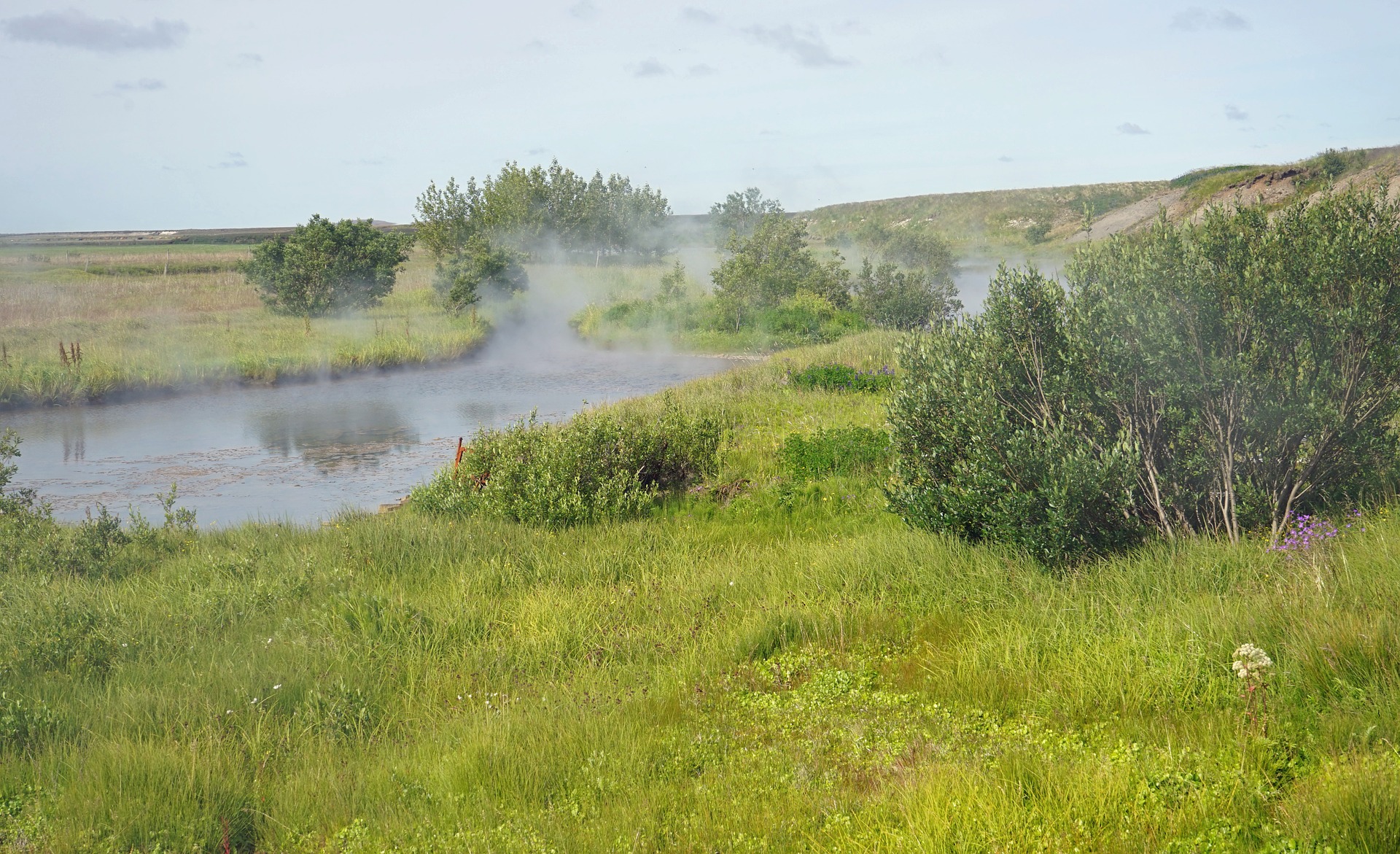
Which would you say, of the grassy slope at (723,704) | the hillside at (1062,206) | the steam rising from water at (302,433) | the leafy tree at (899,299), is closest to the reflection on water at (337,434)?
the steam rising from water at (302,433)

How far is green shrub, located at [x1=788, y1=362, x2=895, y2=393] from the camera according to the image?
1667 centimetres

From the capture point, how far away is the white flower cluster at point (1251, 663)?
384 centimetres

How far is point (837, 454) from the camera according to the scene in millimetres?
10727

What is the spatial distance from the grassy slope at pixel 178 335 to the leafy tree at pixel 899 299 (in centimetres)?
1482

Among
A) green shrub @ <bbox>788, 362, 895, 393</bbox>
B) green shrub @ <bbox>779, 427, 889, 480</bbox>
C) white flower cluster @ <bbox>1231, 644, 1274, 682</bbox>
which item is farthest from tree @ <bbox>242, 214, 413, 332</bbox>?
white flower cluster @ <bbox>1231, 644, 1274, 682</bbox>

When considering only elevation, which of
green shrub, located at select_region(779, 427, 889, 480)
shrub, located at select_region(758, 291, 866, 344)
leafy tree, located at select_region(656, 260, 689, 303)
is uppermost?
leafy tree, located at select_region(656, 260, 689, 303)

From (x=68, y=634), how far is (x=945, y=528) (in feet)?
20.6

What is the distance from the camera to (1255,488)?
6.06 meters

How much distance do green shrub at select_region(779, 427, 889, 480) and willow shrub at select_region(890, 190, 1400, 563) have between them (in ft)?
12.2

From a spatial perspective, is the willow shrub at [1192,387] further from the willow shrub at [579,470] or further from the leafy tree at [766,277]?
the leafy tree at [766,277]

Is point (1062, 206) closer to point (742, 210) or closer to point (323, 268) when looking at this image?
point (742, 210)

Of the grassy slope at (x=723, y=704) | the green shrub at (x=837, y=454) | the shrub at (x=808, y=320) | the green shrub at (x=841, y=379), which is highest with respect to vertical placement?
the shrub at (x=808, y=320)

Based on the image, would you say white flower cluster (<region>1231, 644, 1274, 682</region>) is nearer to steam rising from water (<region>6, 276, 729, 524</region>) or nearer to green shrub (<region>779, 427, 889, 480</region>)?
green shrub (<region>779, 427, 889, 480</region>)

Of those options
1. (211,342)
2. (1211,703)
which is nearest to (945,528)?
(1211,703)
